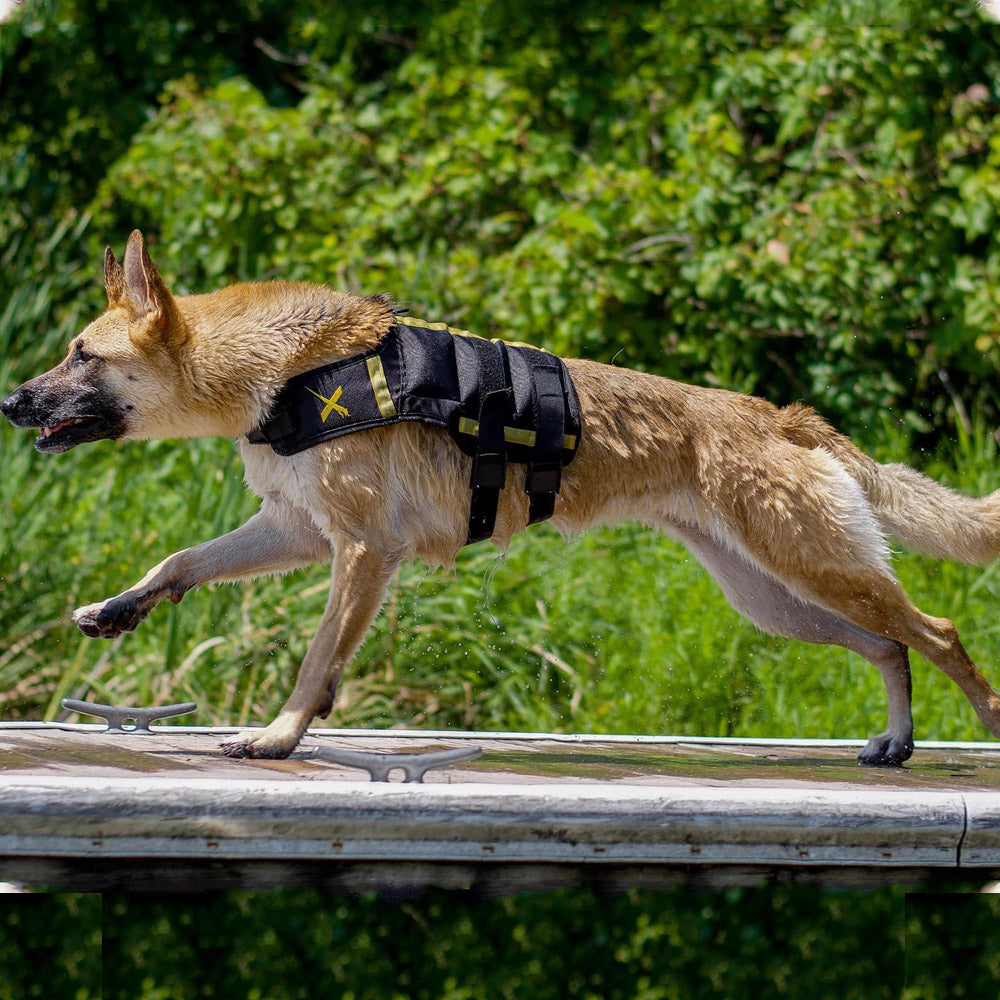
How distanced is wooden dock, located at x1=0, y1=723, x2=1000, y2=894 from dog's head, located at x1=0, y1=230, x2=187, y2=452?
1185 mm

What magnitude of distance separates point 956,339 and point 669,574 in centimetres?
243

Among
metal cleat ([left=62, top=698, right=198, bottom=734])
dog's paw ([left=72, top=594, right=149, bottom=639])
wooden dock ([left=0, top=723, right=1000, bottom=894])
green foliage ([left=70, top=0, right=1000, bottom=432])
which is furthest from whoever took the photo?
green foliage ([left=70, top=0, right=1000, bottom=432])

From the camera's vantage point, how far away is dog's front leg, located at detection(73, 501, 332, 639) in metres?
4.91

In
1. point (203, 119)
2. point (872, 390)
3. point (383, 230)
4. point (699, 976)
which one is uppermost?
point (203, 119)

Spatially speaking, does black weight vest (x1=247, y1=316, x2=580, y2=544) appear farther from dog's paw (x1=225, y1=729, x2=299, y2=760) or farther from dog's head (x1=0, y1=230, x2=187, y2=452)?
dog's paw (x1=225, y1=729, x2=299, y2=760)

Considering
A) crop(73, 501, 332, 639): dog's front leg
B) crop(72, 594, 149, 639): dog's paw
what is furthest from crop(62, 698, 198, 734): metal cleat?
crop(72, 594, 149, 639): dog's paw

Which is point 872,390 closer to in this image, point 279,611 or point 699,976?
point 279,611

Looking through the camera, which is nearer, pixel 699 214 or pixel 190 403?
pixel 190 403

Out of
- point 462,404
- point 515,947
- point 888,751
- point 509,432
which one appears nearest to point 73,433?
point 462,404

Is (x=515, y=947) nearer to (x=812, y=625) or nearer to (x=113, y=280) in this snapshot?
(x=812, y=625)

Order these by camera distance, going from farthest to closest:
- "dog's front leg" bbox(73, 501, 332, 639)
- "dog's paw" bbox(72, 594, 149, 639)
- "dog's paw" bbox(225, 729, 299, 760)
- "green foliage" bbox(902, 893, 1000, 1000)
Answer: "dog's front leg" bbox(73, 501, 332, 639) → "dog's paw" bbox(72, 594, 149, 639) → "dog's paw" bbox(225, 729, 299, 760) → "green foliage" bbox(902, 893, 1000, 1000)

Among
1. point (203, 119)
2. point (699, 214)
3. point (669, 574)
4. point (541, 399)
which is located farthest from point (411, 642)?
point (203, 119)

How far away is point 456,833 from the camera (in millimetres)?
3652

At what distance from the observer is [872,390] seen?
861 cm
